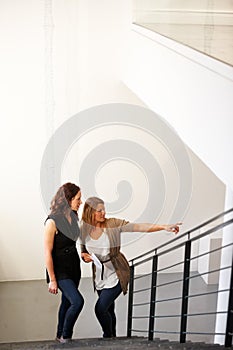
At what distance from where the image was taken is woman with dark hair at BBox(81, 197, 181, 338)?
414 centimetres

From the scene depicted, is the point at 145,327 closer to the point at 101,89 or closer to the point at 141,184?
the point at 141,184

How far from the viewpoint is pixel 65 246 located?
406 cm

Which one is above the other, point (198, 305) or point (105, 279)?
point (105, 279)

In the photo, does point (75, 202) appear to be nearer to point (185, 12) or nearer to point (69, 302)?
point (69, 302)

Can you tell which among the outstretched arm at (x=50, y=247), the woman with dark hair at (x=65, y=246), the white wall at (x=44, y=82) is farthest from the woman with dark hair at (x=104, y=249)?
the white wall at (x=44, y=82)

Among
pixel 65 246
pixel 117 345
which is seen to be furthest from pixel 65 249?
pixel 117 345

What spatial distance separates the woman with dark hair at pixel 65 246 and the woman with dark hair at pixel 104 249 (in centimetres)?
11

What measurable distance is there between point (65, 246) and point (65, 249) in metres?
0.03

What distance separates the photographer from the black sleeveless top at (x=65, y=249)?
3.99m

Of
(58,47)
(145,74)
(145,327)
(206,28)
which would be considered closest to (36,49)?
(58,47)

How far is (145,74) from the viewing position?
4969 mm

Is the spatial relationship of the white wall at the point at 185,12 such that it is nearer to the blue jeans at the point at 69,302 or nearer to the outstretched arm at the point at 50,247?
the outstretched arm at the point at 50,247

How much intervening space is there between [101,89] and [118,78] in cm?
21

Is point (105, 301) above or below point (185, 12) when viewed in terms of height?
below
